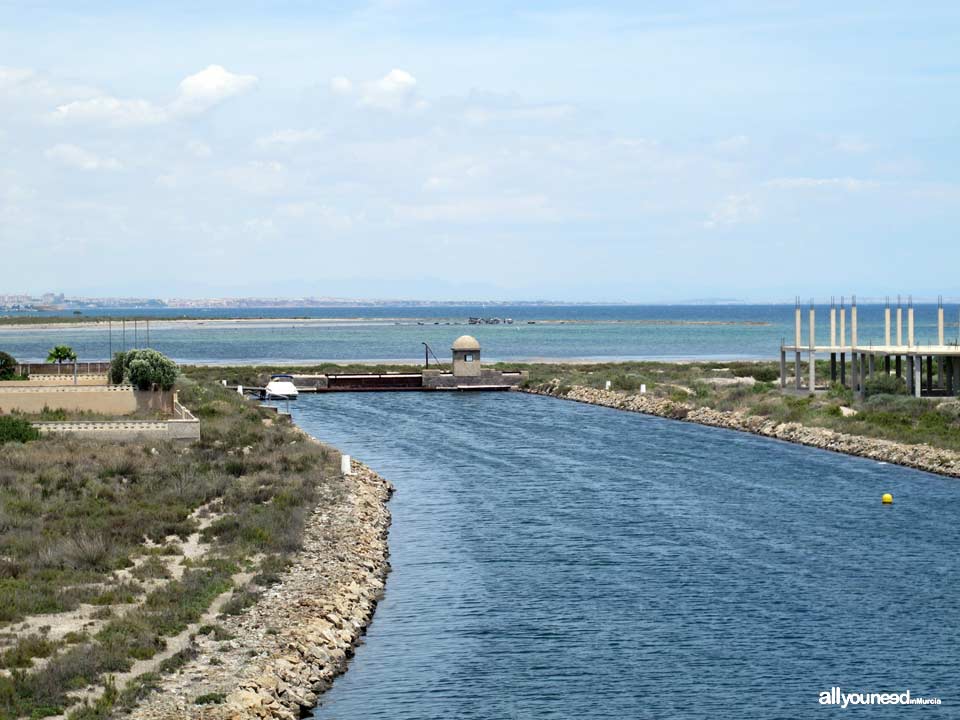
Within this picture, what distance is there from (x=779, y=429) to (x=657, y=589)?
30165 mm

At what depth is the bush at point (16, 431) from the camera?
41.2m

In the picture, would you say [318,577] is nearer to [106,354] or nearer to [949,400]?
[949,400]

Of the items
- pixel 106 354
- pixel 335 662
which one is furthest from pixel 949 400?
pixel 106 354

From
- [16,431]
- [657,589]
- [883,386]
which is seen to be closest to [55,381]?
[16,431]

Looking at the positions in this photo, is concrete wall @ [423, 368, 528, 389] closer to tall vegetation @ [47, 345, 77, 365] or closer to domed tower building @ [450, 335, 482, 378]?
domed tower building @ [450, 335, 482, 378]

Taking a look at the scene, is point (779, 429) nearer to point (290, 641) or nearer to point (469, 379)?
point (469, 379)

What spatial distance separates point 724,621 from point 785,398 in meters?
37.9

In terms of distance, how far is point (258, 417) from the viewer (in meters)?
55.1

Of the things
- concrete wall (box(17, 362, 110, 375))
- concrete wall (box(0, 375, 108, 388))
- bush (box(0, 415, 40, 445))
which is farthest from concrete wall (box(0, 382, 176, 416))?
concrete wall (box(17, 362, 110, 375))

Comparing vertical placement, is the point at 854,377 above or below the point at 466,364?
above

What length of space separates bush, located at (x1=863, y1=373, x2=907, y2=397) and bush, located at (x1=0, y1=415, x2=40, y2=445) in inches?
1387

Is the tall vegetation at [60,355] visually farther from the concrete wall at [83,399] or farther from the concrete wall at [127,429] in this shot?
the concrete wall at [127,429]

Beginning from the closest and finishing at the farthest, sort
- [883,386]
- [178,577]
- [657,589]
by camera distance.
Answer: [178,577]
[657,589]
[883,386]

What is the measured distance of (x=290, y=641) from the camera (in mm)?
20562
